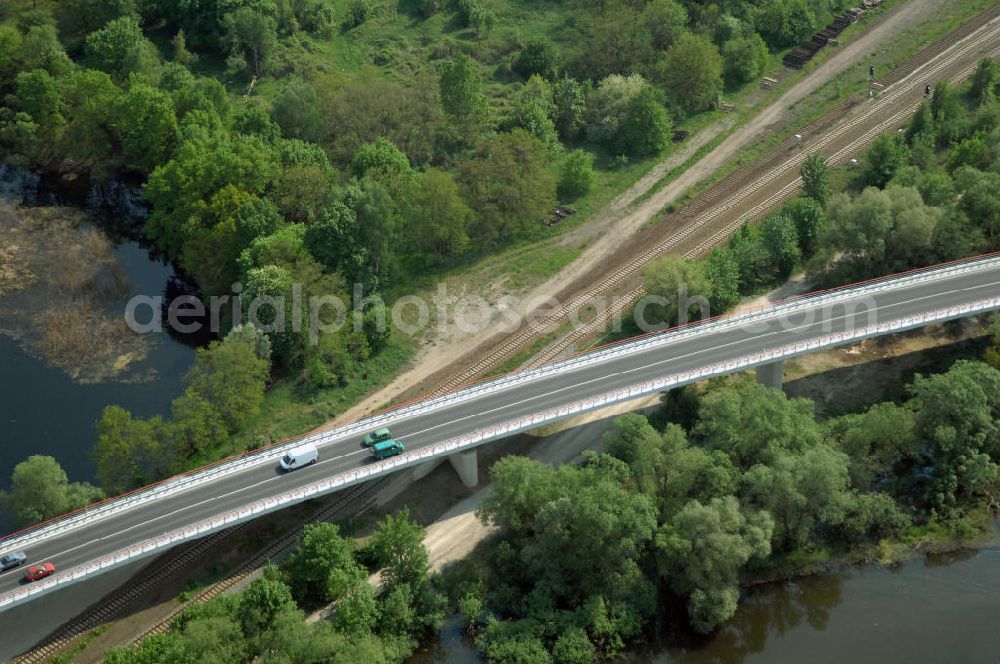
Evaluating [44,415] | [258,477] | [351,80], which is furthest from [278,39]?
[258,477]

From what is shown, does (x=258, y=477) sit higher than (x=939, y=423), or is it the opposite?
(x=258, y=477)

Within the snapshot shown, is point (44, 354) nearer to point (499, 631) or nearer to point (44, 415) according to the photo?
point (44, 415)

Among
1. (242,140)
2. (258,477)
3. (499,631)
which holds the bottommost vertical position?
(499,631)

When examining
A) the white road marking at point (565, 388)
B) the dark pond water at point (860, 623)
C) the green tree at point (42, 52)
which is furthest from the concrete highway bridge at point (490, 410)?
the green tree at point (42, 52)

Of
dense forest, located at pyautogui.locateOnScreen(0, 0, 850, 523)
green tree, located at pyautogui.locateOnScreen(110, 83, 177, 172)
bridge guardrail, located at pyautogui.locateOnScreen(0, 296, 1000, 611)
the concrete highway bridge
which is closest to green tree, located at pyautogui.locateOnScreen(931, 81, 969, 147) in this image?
dense forest, located at pyautogui.locateOnScreen(0, 0, 850, 523)

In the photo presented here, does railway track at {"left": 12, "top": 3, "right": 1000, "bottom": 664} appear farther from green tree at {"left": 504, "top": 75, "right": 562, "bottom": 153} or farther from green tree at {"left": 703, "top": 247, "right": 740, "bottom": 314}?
green tree at {"left": 504, "top": 75, "right": 562, "bottom": 153}

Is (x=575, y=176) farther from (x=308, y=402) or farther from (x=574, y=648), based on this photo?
(x=574, y=648)
